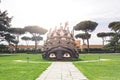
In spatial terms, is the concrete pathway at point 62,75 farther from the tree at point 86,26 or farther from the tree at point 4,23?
the tree at point 86,26

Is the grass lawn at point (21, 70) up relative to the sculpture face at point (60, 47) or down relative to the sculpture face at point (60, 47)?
down

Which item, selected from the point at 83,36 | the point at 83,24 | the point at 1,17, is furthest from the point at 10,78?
the point at 83,36

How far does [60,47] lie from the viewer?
49500 mm

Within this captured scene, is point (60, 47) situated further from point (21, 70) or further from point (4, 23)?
point (4, 23)

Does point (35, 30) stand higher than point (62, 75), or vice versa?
point (35, 30)

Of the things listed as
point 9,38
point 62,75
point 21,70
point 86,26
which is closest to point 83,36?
point 86,26

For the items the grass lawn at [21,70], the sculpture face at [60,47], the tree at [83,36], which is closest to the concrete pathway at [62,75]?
the grass lawn at [21,70]

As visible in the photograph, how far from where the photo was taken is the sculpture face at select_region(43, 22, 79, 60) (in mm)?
49688

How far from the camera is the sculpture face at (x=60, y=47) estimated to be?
49.7 m

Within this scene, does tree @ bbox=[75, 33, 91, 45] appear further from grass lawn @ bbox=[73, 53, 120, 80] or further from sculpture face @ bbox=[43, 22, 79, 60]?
grass lawn @ bbox=[73, 53, 120, 80]

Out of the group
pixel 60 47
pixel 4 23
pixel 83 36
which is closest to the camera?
pixel 60 47

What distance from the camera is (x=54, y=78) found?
19797 millimetres

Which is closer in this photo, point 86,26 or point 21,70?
point 21,70

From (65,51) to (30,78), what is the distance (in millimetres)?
30181
